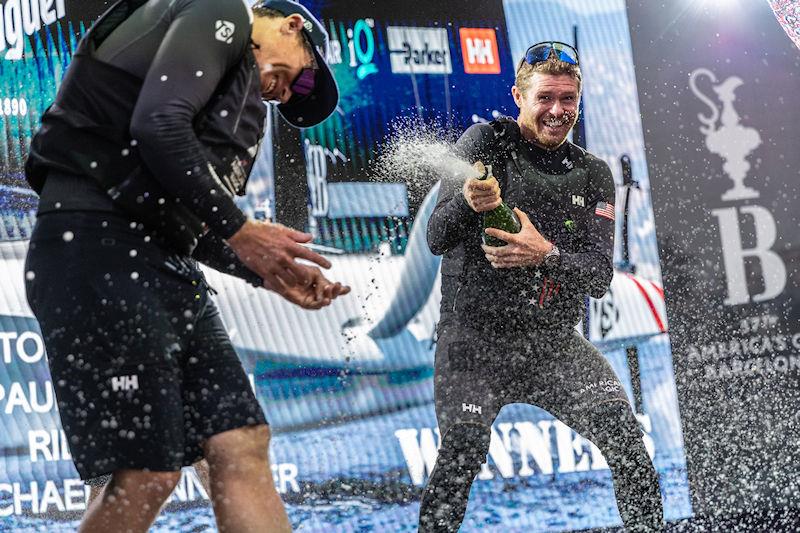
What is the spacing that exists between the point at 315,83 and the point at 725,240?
3.68 metres

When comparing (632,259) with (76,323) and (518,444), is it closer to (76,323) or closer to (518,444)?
(518,444)

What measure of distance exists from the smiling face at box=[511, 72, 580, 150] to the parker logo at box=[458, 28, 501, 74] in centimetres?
181

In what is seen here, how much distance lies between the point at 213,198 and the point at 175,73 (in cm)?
25

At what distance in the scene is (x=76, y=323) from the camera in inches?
69.4

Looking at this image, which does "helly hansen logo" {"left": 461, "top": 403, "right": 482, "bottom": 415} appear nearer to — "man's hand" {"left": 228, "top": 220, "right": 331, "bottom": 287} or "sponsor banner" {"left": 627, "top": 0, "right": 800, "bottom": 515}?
"man's hand" {"left": 228, "top": 220, "right": 331, "bottom": 287}

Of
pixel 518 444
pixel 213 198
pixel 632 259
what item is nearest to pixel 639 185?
pixel 632 259

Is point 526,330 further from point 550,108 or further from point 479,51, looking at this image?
point 479,51

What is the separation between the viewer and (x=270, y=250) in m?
1.80

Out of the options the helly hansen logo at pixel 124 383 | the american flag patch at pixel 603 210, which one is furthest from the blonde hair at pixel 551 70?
the helly hansen logo at pixel 124 383

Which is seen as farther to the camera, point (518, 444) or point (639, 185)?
point (639, 185)

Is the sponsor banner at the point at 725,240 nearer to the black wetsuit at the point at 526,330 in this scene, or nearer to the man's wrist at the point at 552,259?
the black wetsuit at the point at 526,330

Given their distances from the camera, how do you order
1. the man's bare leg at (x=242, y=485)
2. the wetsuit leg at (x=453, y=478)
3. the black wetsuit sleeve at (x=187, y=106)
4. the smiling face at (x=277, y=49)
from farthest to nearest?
the wetsuit leg at (x=453, y=478) < the smiling face at (x=277, y=49) < the man's bare leg at (x=242, y=485) < the black wetsuit sleeve at (x=187, y=106)

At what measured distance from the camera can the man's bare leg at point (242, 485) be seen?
6.03 ft

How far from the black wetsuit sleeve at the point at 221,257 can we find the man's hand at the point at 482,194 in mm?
905
